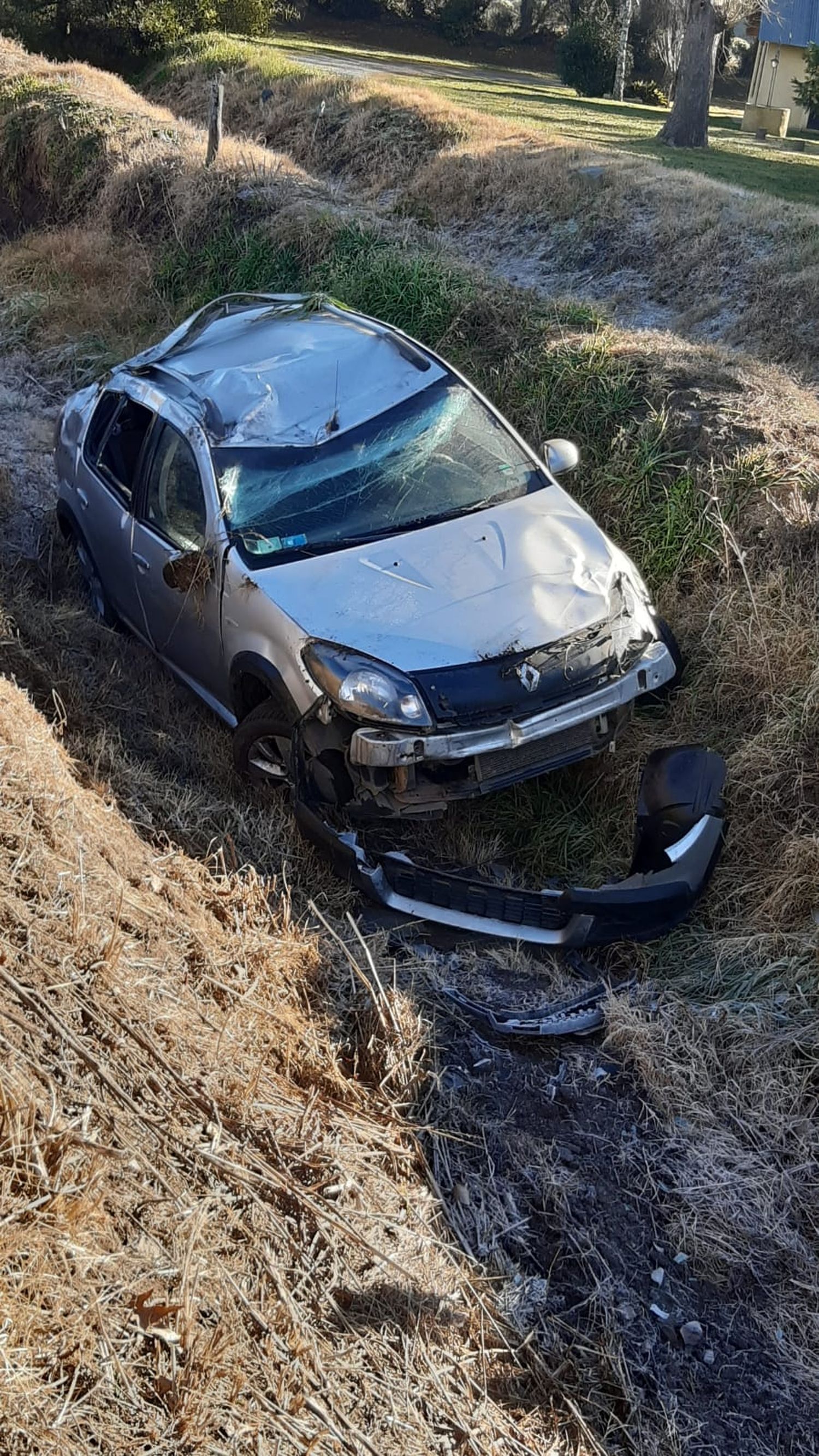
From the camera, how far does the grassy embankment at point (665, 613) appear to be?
3.90 meters

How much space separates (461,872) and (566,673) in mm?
928

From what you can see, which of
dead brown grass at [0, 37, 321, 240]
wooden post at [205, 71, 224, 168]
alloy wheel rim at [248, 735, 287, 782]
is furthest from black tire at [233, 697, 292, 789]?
wooden post at [205, 71, 224, 168]

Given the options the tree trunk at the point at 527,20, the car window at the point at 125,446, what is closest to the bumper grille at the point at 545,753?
the car window at the point at 125,446

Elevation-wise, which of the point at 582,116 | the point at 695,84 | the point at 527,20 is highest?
the point at 527,20

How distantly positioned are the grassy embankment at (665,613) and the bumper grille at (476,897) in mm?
329

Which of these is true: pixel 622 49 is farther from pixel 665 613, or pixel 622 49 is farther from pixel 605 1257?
pixel 605 1257

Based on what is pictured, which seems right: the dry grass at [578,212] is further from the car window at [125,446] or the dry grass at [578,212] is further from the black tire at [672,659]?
the car window at [125,446]

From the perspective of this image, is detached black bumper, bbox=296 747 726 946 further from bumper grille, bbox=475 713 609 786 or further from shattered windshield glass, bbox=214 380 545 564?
shattered windshield glass, bbox=214 380 545 564

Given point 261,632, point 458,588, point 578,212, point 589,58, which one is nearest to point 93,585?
point 261,632

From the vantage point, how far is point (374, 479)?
217 inches

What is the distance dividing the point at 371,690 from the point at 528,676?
24.9 inches

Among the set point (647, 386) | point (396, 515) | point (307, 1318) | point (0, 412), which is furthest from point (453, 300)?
point (307, 1318)

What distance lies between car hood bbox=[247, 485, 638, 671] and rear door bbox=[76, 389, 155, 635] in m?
1.41

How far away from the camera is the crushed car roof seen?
18.8 feet
